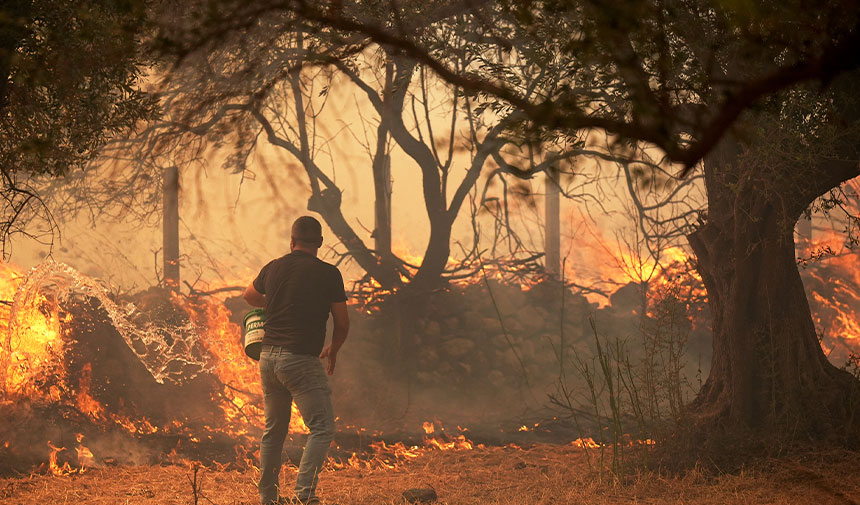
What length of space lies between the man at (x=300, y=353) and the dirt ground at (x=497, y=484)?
0.61m

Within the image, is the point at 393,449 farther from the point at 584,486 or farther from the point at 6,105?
the point at 6,105

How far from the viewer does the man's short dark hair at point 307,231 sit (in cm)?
569

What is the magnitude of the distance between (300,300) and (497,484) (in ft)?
8.09

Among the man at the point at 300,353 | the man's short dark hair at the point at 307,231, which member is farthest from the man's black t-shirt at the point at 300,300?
the man's short dark hair at the point at 307,231

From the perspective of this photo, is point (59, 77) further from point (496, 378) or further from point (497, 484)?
point (496, 378)

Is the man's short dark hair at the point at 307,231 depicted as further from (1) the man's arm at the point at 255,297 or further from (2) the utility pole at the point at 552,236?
(2) the utility pole at the point at 552,236

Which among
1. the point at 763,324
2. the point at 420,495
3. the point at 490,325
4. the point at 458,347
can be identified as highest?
the point at 490,325

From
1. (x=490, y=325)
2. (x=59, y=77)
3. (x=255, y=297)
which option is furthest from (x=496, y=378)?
(x=59, y=77)

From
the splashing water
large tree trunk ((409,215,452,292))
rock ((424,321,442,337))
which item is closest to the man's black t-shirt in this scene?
the splashing water

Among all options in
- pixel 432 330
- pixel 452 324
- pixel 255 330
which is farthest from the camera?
pixel 452 324

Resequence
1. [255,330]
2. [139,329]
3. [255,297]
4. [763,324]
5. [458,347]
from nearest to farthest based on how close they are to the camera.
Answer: [255,330], [255,297], [763,324], [139,329], [458,347]

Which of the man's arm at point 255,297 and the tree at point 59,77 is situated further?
the man's arm at point 255,297

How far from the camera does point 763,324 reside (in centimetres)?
698

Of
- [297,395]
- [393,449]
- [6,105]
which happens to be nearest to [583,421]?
[393,449]
